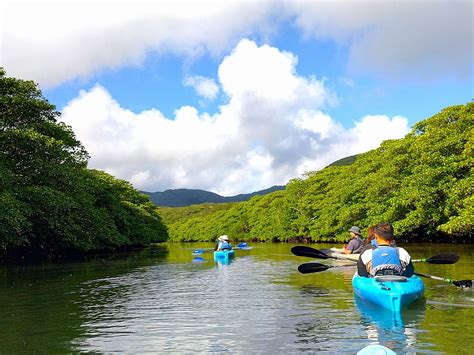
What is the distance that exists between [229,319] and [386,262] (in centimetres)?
409

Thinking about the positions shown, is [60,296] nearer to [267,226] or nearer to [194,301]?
→ [194,301]

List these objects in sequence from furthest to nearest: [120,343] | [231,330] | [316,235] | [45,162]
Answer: [316,235]
[45,162]
[231,330]
[120,343]

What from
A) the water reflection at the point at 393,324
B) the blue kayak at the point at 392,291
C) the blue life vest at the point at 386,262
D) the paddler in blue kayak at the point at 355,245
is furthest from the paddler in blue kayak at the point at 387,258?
the paddler in blue kayak at the point at 355,245

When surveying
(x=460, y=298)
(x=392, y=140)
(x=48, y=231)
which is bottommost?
(x=460, y=298)

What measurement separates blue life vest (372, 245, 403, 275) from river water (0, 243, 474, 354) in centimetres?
93

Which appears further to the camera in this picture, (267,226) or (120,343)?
(267,226)

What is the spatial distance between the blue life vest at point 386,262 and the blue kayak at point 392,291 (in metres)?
0.28

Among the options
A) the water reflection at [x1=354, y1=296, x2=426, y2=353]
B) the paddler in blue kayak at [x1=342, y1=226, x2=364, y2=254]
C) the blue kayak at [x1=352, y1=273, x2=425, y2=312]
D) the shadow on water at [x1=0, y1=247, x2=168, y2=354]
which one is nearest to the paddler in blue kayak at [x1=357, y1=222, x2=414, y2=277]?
the blue kayak at [x1=352, y1=273, x2=425, y2=312]

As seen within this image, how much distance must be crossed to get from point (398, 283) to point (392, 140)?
40.4m

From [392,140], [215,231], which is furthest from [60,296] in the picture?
[215,231]

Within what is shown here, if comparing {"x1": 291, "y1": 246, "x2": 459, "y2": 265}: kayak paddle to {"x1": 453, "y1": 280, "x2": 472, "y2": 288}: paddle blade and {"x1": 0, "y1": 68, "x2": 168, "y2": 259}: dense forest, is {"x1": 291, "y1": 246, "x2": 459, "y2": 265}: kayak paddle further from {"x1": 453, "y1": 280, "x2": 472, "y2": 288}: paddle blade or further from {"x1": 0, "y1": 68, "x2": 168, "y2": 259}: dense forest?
{"x1": 0, "y1": 68, "x2": 168, "y2": 259}: dense forest

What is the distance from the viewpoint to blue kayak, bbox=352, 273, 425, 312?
33.8 ft

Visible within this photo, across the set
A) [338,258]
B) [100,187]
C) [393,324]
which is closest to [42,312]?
[393,324]

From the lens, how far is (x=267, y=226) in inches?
3280
